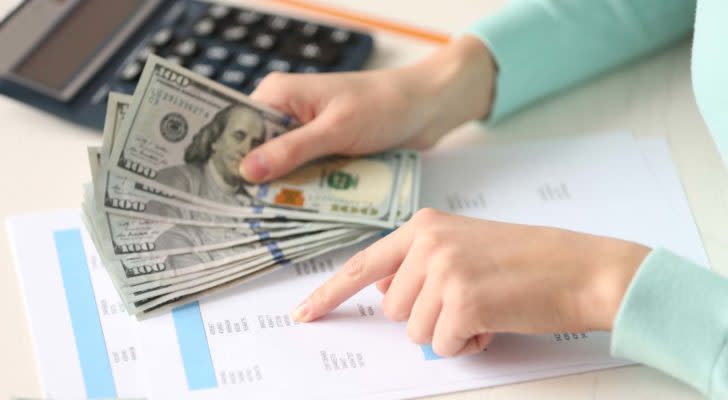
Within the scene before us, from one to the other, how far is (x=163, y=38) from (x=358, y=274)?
0.38m

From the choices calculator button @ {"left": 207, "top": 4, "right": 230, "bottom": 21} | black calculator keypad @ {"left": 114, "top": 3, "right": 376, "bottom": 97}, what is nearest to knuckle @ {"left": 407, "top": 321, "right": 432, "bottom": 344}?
black calculator keypad @ {"left": 114, "top": 3, "right": 376, "bottom": 97}

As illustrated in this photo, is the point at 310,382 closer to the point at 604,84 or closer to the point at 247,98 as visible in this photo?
the point at 247,98

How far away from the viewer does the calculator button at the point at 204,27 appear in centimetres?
91

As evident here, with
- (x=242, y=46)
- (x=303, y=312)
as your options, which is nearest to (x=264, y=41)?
(x=242, y=46)

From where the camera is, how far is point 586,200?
0.77 meters

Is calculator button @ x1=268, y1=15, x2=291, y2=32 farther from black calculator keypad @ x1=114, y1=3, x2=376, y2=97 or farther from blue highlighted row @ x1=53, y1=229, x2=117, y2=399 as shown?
blue highlighted row @ x1=53, y1=229, x2=117, y2=399

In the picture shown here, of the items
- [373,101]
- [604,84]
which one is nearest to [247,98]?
[373,101]

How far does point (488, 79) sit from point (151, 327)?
411 mm

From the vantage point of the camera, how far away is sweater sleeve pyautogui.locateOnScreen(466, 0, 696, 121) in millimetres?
869

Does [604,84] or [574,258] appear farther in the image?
[604,84]

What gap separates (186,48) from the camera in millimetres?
891

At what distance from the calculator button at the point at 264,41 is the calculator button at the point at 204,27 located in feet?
0.16

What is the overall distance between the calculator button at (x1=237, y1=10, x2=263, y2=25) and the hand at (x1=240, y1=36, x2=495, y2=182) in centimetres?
13

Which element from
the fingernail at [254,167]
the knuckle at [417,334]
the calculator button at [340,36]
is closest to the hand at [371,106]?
the fingernail at [254,167]
